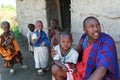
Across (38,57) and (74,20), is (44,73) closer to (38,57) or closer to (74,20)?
(38,57)

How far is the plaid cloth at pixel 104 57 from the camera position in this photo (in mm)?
3191

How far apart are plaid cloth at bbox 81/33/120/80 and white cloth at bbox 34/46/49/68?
6.88ft

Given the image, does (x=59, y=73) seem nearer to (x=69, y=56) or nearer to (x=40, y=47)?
→ (x=69, y=56)

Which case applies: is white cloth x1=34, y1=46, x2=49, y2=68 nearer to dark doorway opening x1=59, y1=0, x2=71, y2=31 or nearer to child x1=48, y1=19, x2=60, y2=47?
child x1=48, y1=19, x2=60, y2=47

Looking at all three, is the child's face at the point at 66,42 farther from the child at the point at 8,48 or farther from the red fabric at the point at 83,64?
the child at the point at 8,48

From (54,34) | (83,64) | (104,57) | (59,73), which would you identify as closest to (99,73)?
(104,57)

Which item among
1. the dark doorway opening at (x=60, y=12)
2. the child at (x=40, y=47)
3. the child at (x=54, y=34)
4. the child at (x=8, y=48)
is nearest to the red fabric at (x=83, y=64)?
the child at (x=40, y=47)

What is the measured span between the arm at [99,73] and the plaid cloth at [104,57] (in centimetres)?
4

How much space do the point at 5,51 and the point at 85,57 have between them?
252 centimetres

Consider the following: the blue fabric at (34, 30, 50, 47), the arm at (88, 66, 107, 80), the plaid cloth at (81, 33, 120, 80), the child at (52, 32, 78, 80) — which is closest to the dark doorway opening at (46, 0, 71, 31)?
the blue fabric at (34, 30, 50, 47)

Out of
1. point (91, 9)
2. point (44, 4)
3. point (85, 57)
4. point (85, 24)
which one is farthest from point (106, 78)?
point (44, 4)

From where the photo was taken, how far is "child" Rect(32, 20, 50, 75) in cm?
540

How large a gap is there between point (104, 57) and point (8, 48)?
2.86m

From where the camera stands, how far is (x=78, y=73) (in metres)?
3.68
